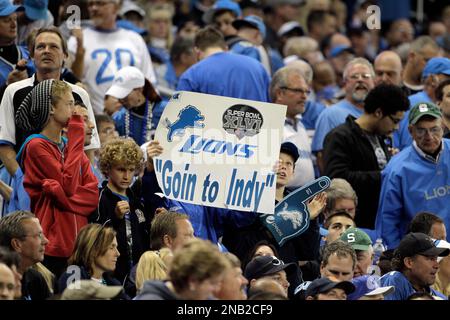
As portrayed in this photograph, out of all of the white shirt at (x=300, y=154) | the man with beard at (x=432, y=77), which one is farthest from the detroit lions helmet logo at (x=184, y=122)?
the man with beard at (x=432, y=77)

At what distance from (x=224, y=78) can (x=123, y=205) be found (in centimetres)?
280

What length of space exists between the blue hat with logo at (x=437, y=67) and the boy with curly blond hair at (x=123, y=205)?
178 inches

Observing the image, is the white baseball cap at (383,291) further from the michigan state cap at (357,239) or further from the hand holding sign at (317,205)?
the hand holding sign at (317,205)

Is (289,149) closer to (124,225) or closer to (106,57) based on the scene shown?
(124,225)

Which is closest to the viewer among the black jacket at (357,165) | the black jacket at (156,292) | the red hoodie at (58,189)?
the black jacket at (156,292)

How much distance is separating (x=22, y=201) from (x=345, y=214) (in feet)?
9.28

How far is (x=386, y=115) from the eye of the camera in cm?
1221

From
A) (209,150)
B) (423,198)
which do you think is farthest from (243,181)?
(423,198)

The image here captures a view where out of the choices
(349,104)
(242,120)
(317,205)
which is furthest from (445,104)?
(242,120)

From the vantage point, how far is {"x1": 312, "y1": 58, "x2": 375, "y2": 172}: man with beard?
508 inches

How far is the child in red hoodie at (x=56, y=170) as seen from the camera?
9445mm

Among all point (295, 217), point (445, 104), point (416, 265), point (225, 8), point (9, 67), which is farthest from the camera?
point (225, 8)

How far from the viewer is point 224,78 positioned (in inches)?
480
